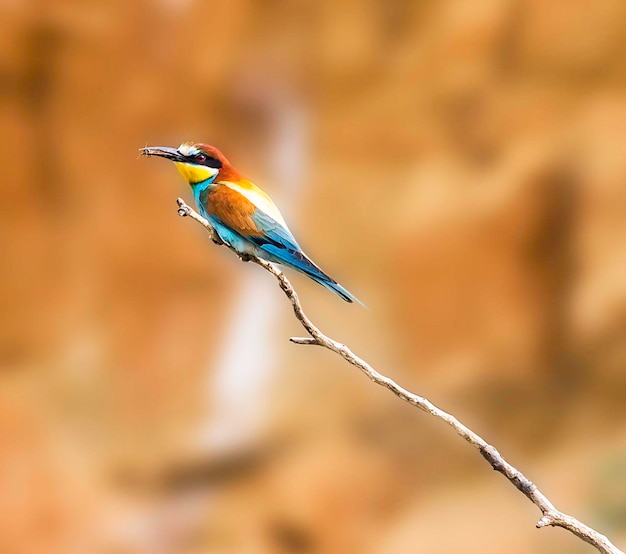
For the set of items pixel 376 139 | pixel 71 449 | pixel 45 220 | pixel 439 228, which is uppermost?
pixel 376 139

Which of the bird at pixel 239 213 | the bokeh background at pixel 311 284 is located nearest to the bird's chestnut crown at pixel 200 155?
the bird at pixel 239 213

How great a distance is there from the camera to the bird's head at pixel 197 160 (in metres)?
0.74

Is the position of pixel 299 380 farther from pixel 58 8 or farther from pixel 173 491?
pixel 58 8

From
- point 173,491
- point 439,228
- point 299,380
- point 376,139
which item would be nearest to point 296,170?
point 376,139

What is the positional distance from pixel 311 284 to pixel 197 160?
1.59 meters

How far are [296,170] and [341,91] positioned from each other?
0.27m

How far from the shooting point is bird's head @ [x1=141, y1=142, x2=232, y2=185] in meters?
0.74

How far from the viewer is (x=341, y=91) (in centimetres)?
245

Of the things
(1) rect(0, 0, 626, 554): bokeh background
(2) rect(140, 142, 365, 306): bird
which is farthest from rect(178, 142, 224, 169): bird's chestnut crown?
(1) rect(0, 0, 626, 554): bokeh background

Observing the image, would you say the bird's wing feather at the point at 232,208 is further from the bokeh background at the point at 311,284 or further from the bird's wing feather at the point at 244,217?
the bokeh background at the point at 311,284

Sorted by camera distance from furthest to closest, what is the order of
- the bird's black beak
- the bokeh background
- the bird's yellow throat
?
the bokeh background < the bird's yellow throat < the bird's black beak

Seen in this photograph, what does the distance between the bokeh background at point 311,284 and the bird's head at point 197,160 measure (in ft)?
4.36

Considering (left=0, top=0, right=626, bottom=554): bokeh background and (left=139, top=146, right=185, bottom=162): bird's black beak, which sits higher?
(left=0, top=0, right=626, bottom=554): bokeh background

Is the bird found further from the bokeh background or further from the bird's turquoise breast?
the bokeh background
